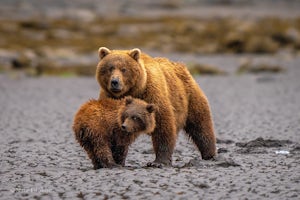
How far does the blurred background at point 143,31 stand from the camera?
2895cm

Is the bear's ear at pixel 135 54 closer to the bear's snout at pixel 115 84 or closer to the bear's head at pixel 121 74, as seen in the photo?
the bear's head at pixel 121 74

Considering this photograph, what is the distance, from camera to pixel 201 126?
8914 millimetres

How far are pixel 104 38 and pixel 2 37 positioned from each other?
548 cm

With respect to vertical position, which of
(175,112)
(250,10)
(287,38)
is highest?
(250,10)

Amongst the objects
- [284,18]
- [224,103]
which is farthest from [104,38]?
[224,103]

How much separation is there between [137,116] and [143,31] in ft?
118

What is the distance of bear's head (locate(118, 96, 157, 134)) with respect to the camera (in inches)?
305

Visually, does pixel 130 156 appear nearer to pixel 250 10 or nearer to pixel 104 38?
pixel 104 38

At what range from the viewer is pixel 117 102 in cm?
800

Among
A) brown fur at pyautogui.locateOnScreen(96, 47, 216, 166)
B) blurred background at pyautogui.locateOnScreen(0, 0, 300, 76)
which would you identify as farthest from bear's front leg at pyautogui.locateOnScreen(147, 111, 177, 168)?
blurred background at pyautogui.locateOnScreen(0, 0, 300, 76)

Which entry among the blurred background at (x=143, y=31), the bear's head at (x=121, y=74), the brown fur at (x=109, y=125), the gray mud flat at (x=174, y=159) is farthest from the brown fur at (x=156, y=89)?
the blurred background at (x=143, y=31)

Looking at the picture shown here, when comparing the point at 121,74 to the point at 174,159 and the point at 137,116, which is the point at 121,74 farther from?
the point at 174,159

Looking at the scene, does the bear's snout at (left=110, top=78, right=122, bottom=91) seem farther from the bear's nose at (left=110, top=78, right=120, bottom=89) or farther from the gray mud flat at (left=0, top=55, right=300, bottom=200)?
the gray mud flat at (left=0, top=55, right=300, bottom=200)

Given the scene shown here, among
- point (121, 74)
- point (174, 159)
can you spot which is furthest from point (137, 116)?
point (174, 159)
